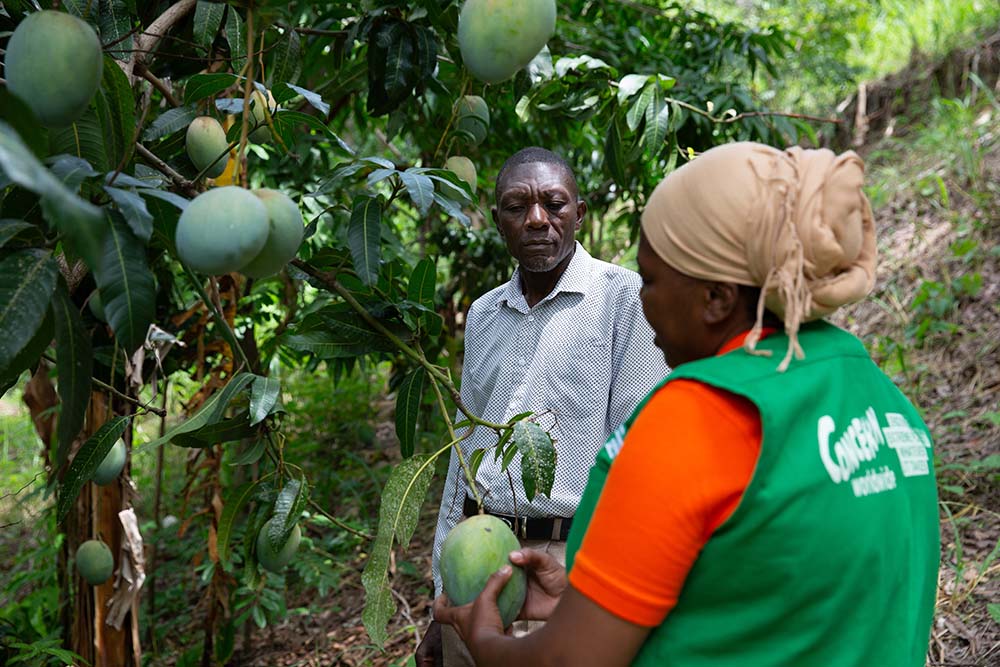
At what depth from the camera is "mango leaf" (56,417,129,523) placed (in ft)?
4.42

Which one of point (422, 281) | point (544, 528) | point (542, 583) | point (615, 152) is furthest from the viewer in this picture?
point (615, 152)

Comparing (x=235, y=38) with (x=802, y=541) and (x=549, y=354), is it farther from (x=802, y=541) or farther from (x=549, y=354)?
(x=802, y=541)

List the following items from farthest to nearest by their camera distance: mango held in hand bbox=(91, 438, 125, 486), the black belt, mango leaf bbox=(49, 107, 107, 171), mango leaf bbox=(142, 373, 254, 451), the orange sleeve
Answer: mango held in hand bbox=(91, 438, 125, 486), the black belt, mango leaf bbox=(142, 373, 254, 451), mango leaf bbox=(49, 107, 107, 171), the orange sleeve

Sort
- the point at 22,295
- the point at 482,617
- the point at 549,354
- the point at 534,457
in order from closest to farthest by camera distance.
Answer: the point at 22,295 → the point at 482,617 → the point at 534,457 → the point at 549,354

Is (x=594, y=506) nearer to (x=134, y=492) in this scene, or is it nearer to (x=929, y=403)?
(x=134, y=492)

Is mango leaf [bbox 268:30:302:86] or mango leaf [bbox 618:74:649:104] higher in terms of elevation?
mango leaf [bbox 268:30:302:86]

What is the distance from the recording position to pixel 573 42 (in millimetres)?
3039

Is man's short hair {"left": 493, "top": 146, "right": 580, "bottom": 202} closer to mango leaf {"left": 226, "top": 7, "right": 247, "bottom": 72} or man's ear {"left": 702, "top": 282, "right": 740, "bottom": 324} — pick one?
mango leaf {"left": 226, "top": 7, "right": 247, "bottom": 72}

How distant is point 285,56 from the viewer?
5.28 feet

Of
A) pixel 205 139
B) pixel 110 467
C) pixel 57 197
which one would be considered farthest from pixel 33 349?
pixel 110 467

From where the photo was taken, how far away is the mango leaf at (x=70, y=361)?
0.92 metres

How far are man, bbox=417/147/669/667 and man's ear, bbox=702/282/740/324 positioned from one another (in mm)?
931

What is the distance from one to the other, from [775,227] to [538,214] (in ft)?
3.86

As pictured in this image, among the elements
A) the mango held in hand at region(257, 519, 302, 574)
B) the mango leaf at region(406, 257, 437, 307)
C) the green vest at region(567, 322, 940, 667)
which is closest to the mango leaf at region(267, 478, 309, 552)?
the mango held in hand at region(257, 519, 302, 574)
